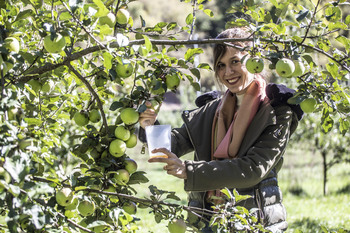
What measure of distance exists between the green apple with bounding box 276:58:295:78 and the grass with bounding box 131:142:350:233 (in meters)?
1.80

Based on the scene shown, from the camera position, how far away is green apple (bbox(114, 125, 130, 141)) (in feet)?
4.95

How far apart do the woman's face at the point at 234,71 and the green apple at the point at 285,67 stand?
24.1 inches

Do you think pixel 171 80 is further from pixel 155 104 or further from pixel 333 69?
pixel 333 69

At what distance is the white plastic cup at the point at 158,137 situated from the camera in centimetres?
167

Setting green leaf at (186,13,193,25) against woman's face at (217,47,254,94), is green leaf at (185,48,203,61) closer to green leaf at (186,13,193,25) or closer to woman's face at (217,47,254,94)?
green leaf at (186,13,193,25)

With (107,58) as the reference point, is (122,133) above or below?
below

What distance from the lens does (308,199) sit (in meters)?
7.05

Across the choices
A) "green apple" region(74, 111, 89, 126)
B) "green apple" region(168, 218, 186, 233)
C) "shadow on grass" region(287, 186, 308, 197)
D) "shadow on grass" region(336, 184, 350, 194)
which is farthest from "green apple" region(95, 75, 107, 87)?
"shadow on grass" region(336, 184, 350, 194)

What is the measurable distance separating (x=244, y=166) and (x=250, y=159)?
1.9 inches

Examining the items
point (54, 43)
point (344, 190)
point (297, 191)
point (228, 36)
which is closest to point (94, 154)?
point (54, 43)

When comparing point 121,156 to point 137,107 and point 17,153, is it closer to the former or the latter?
point 137,107

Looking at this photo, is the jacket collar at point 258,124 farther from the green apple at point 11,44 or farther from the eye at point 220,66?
the green apple at point 11,44

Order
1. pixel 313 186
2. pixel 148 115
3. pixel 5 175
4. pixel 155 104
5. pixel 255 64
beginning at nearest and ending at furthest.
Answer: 1. pixel 5 175
2. pixel 255 64
3. pixel 155 104
4. pixel 148 115
5. pixel 313 186

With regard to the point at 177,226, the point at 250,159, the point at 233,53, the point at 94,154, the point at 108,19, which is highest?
the point at 108,19
